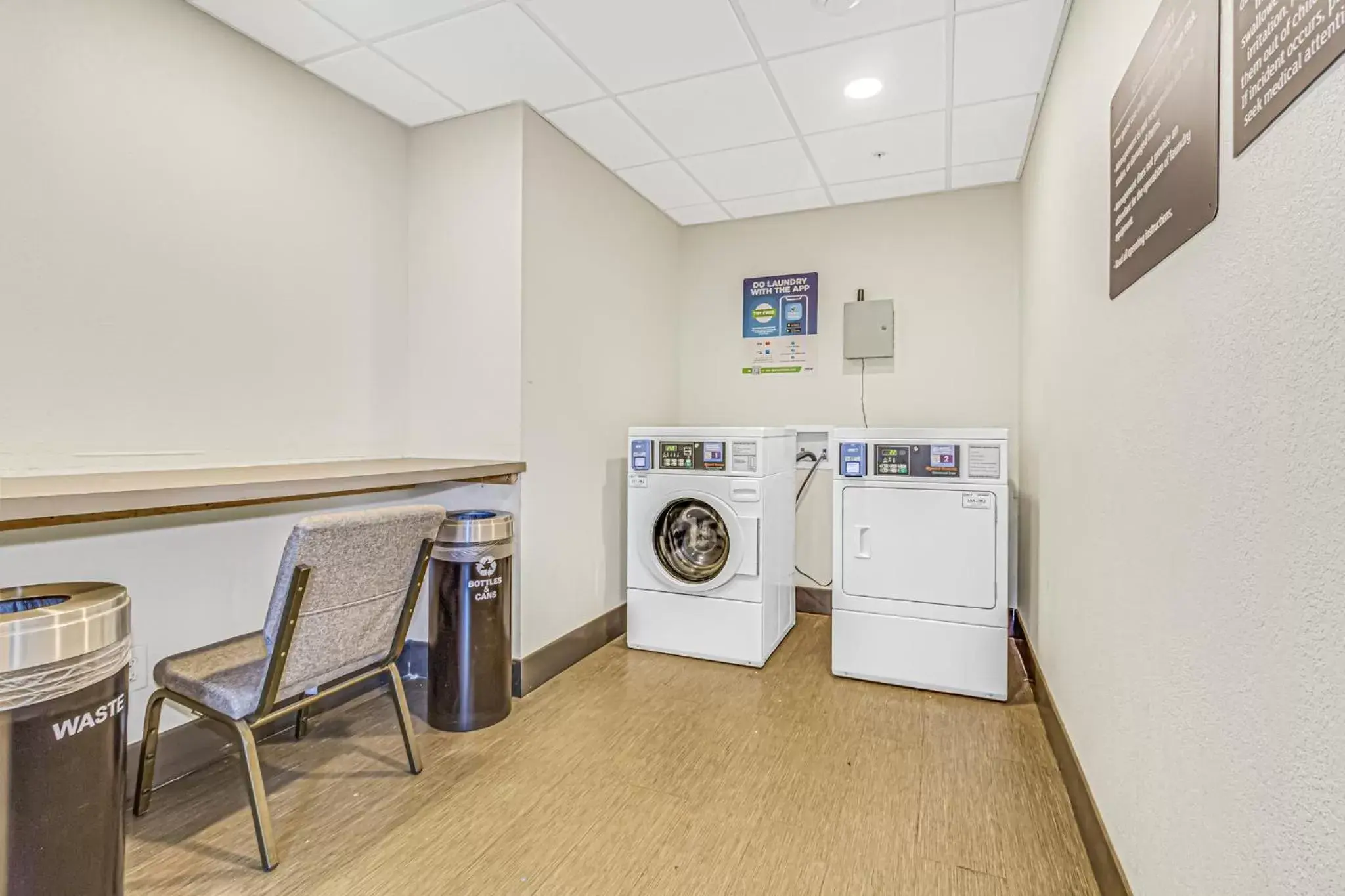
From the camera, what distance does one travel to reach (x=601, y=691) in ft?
8.89

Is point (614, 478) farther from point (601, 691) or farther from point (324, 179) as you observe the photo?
point (324, 179)

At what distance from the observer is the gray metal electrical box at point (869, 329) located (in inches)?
146

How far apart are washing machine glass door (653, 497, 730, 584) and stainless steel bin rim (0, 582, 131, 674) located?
2099 millimetres

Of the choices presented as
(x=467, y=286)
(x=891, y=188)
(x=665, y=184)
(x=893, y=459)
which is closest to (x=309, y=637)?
(x=467, y=286)

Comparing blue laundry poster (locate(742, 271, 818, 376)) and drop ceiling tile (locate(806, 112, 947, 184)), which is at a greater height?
drop ceiling tile (locate(806, 112, 947, 184))

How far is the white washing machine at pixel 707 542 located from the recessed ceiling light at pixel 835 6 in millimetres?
1622

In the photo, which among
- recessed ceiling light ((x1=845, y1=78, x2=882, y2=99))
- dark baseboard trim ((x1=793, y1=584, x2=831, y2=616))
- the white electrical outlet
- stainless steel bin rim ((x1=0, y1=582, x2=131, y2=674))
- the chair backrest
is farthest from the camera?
dark baseboard trim ((x1=793, y1=584, x2=831, y2=616))

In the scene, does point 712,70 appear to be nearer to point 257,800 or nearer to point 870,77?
point 870,77

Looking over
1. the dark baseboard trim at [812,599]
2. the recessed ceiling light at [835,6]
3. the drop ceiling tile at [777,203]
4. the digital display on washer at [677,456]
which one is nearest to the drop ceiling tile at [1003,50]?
the recessed ceiling light at [835,6]

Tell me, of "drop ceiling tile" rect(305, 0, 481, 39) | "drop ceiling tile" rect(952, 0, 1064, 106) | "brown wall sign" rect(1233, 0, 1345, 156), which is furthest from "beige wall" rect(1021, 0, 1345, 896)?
"drop ceiling tile" rect(305, 0, 481, 39)

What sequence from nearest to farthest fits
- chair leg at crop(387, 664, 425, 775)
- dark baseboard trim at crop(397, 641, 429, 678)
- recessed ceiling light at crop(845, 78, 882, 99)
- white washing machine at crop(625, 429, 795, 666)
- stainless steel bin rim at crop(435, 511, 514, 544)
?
1. chair leg at crop(387, 664, 425, 775)
2. stainless steel bin rim at crop(435, 511, 514, 544)
3. recessed ceiling light at crop(845, 78, 882, 99)
4. dark baseboard trim at crop(397, 641, 429, 678)
5. white washing machine at crop(625, 429, 795, 666)

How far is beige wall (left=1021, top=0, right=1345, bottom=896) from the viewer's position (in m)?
0.68

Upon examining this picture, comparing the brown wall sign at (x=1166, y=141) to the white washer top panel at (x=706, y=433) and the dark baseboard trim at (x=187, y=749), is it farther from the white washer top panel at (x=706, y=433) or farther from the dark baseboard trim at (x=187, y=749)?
the dark baseboard trim at (x=187, y=749)

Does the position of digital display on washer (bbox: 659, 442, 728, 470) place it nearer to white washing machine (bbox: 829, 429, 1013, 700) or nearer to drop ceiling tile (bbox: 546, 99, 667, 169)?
white washing machine (bbox: 829, 429, 1013, 700)
